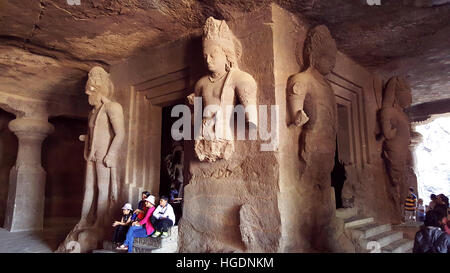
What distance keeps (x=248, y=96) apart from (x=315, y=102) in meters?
0.77

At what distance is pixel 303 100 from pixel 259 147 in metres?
0.67

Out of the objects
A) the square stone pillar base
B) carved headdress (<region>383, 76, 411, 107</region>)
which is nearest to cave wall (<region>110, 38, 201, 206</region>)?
the square stone pillar base

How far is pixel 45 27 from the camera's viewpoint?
3654 millimetres

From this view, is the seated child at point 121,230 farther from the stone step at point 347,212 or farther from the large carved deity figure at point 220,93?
the stone step at point 347,212

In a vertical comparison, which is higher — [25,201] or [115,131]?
[115,131]

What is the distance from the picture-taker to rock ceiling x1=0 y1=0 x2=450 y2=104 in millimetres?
3232

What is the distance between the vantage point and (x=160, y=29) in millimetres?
3740

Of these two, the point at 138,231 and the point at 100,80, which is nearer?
the point at 138,231

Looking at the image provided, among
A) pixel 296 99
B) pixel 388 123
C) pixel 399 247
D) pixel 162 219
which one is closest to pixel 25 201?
pixel 162 219

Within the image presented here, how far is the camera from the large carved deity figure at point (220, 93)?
10.0 ft

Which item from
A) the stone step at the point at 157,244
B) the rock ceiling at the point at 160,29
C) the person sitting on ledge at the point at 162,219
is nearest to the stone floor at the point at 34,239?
the stone step at the point at 157,244

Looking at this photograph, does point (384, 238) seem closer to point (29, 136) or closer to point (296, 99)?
point (296, 99)

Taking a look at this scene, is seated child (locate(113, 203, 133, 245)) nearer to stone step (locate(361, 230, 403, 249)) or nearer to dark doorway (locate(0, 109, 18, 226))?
stone step (locate(361, 230, 403, 249))

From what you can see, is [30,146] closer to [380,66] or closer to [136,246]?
[136,246]
